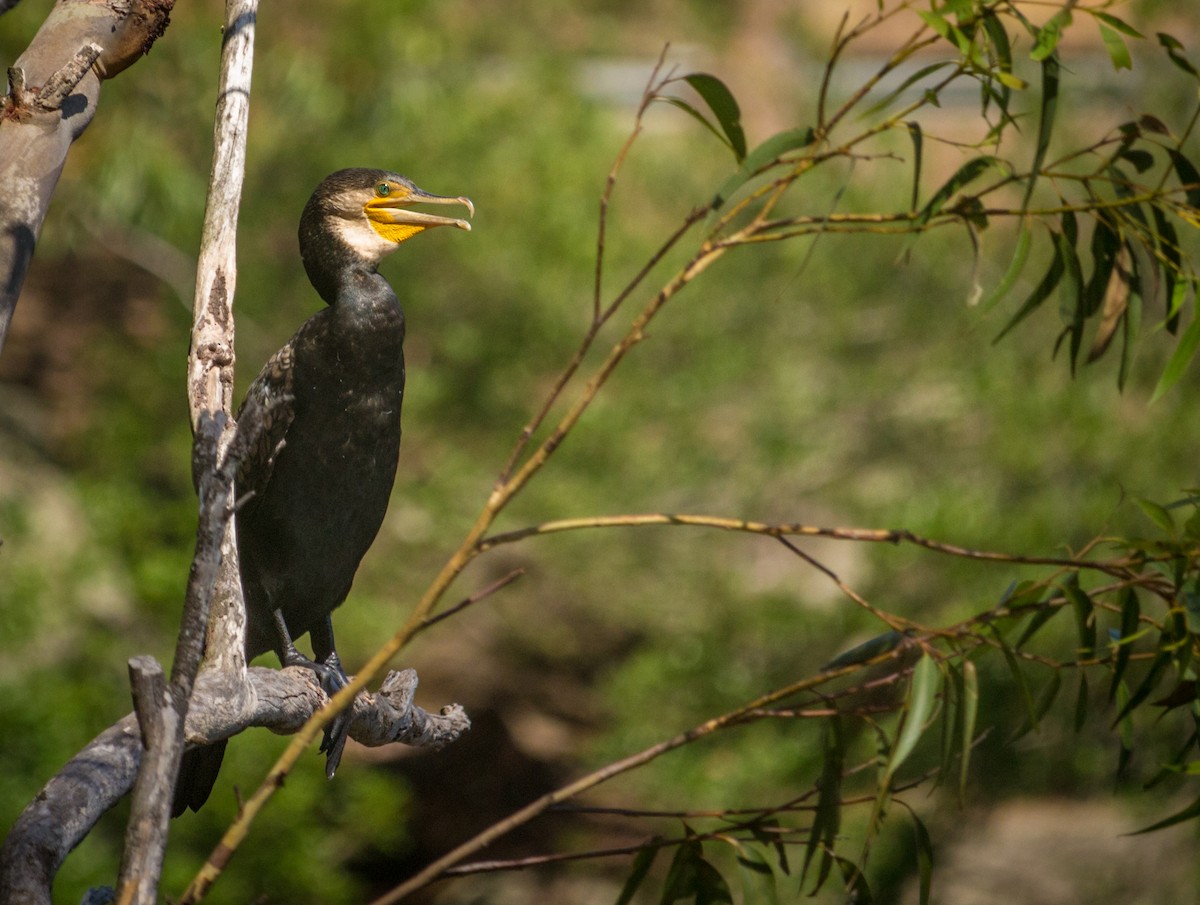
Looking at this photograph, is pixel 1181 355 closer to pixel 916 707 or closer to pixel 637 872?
pixel 916 707

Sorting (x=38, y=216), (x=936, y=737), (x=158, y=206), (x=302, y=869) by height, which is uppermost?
(x=38, y=216)

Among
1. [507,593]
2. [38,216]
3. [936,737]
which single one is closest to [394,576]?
[507,593]

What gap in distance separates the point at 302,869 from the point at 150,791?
12.3ft

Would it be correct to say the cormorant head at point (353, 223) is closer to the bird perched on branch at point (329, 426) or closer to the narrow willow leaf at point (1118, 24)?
the bird perched on branch at point (329, 426)

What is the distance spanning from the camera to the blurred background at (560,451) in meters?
4.80

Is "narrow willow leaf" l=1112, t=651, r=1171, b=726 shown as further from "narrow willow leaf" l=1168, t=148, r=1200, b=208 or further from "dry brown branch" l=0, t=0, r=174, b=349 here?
"dry brown branch" l=0, t=0, r=174, b=349

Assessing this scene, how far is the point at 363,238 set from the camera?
1.77 m

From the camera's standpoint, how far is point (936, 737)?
16.3 ft

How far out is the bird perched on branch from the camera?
1.76m

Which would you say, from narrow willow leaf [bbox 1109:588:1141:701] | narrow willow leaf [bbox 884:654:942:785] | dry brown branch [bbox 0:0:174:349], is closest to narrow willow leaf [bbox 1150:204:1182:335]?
narrow willow leaf [bbox 1109:588:1141:701]

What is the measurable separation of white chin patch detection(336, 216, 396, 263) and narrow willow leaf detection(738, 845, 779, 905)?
2.93 feet

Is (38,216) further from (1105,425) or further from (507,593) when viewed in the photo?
(507,593)

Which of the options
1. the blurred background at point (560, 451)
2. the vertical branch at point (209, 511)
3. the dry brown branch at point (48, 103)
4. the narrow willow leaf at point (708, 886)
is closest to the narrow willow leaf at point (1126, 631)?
the narrow willow leaf at point (708, 886)

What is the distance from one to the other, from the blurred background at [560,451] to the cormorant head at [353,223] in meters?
3.00
